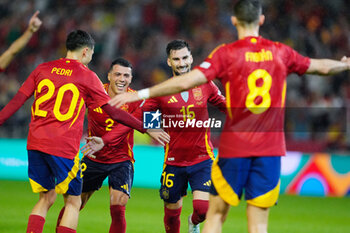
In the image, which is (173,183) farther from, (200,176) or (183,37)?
(183,37)

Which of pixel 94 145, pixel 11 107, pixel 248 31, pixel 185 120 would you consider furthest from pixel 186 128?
pixel 248 31

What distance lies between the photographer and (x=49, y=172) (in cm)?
591

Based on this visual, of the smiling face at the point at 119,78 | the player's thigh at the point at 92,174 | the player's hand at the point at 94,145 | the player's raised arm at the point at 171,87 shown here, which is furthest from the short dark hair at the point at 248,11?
the player's thigh at the point at 92,174

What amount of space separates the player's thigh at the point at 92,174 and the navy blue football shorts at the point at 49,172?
110 cm

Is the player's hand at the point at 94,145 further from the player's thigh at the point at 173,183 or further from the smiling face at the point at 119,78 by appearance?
the smiling face at the point at 119,78

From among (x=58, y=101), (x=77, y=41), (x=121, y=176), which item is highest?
(x=77, y=41)

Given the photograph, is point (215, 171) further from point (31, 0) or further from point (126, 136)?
point (31, 0)

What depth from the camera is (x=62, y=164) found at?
5.81m

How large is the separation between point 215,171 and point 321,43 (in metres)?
12.1

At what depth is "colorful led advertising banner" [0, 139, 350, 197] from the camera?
12.3 meters

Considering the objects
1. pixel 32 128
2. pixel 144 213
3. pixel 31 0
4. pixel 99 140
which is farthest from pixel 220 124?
pixel 31 0

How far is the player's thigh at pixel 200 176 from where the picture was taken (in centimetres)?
662

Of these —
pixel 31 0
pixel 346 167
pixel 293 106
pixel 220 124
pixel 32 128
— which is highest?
pixel 31 0

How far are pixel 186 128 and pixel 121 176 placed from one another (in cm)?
100
